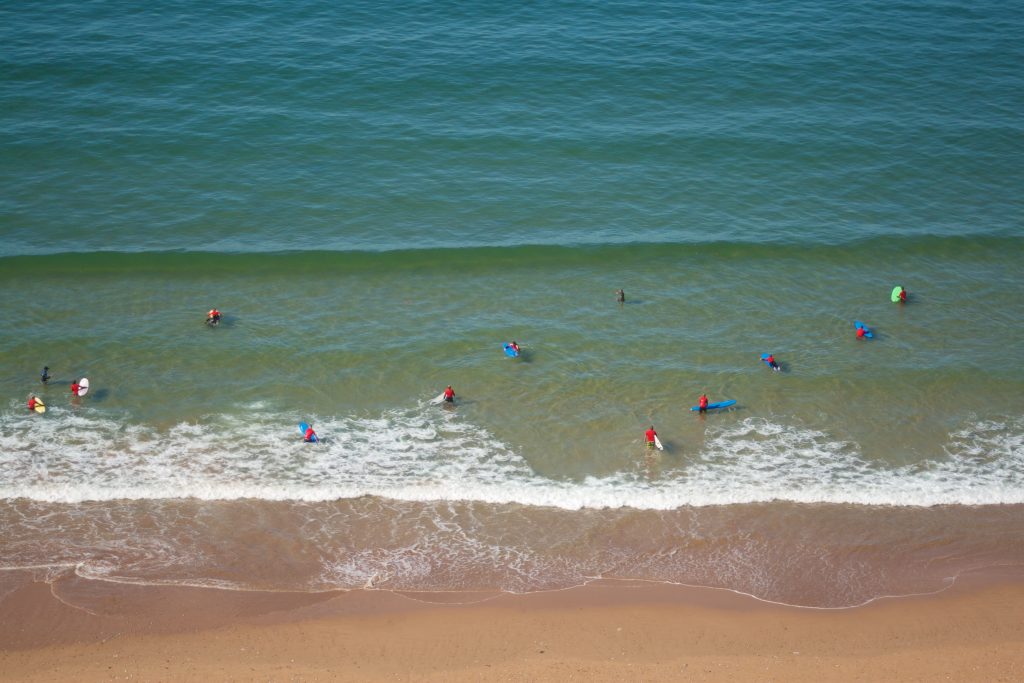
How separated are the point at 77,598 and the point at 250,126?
27.0 m

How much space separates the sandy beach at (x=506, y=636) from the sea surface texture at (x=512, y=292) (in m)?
0.63

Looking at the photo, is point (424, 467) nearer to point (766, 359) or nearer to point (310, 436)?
point (310, 436)

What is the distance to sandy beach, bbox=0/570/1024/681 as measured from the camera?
54.3 feet

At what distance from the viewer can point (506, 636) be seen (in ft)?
57.2

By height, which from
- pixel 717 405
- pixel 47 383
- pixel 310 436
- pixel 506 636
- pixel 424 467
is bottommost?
pixel 506 636

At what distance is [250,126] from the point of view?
40.6 m

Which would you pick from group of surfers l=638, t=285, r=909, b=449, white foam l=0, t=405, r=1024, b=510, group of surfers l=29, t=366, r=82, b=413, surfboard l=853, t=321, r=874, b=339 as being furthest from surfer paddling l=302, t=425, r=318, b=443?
surfboard l=853, t=321, r=874, b=339

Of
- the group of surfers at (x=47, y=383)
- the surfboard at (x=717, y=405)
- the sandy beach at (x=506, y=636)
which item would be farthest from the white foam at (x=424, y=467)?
the sandy beach at (x=506, y=636)

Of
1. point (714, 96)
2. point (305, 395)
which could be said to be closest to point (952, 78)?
point (714, 96)

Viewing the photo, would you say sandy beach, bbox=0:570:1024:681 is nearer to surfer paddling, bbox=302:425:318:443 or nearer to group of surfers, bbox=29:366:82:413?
surfer paddling, bbox=302:425:318:443

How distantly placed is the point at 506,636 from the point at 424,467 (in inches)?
239

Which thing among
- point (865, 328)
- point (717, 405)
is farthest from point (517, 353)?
point (865, 328)

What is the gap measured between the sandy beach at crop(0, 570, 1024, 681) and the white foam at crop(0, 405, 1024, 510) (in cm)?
329

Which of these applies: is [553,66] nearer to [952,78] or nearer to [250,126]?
[250,126]
